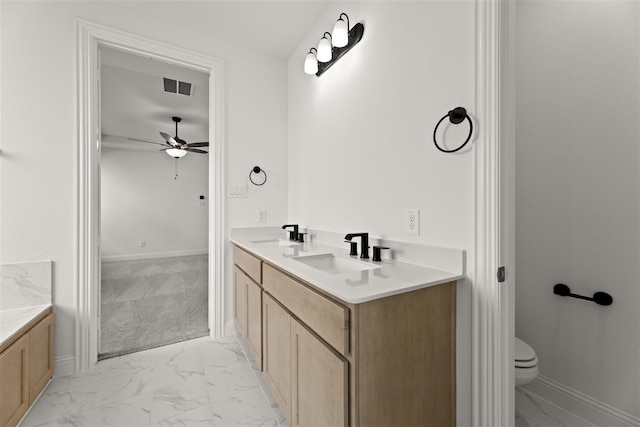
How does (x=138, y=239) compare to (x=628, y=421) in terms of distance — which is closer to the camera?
(x=628, y=421)

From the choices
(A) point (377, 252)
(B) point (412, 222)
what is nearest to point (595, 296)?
(B) point (412, 222)

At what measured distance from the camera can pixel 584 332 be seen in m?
1.40

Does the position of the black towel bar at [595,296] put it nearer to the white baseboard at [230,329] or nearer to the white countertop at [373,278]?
the white countertop at [373,278]

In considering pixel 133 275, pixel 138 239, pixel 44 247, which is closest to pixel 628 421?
pixel 44 247

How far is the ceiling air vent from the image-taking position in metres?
2.89

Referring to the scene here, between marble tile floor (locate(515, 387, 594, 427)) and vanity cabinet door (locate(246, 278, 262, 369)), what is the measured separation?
1437mm

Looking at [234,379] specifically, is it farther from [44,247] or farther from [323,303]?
[44,247]

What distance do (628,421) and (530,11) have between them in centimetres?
227

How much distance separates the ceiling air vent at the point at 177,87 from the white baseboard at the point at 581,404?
3.98 metres

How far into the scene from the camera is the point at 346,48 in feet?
5.56

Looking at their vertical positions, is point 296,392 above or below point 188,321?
above

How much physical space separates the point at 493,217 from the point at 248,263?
4.78 feet

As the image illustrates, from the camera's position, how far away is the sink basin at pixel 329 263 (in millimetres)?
1441

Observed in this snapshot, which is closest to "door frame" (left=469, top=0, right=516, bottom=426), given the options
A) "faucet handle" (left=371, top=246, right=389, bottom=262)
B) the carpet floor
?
"faucet handle" (left=371, top=246, right=389, bottom=262)
